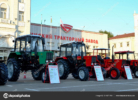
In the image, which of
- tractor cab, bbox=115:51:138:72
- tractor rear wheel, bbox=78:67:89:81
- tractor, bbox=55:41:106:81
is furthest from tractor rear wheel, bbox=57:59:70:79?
tractor cab, bbox=115:51:138:72

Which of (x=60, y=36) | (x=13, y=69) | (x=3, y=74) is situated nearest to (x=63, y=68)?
(x=13, y=69)

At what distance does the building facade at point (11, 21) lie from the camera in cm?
2977

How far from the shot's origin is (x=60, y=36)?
3969cm

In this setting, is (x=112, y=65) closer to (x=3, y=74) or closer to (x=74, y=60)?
(x=74, y=60)

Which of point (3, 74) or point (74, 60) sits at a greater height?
point (74, 60)

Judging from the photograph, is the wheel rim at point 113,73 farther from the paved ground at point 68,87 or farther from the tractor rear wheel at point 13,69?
the tractor rear wheel at point 13,69

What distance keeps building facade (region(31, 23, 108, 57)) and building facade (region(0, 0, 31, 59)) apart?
296cm

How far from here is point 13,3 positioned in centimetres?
3119

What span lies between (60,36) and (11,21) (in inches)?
451

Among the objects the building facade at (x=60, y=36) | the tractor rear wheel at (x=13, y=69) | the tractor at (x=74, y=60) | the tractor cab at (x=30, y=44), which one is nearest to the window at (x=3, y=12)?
Result: the building facade at (x=60, y=36)

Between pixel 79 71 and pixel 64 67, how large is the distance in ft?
4.22

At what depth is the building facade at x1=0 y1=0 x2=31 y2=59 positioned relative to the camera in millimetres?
29769

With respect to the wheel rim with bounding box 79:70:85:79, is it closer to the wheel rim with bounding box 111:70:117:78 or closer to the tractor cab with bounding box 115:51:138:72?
the wheel rim with bounding box 111:70:117:78

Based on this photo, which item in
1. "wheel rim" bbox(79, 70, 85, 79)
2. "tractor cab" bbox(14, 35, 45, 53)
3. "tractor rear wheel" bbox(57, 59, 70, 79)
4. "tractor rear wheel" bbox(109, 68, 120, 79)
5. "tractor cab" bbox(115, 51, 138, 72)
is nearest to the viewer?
"tractor cab" bbox(14, 35, 45, 53)
